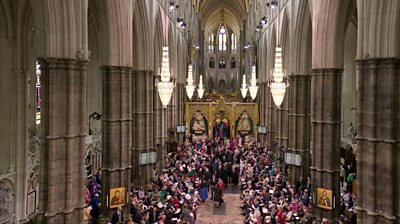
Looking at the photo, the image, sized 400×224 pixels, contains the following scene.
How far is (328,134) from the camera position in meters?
17.7

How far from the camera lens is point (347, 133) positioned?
27.6 metres

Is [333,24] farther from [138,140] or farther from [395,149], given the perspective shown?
[138,140]

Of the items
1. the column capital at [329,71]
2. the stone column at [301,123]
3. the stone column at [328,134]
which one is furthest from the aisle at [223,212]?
the column capital at [329,71]

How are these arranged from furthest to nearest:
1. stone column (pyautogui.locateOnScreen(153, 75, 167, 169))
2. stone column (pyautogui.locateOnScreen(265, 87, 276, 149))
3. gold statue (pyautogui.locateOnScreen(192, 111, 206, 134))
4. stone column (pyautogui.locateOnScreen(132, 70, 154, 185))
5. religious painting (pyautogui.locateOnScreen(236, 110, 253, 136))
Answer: gold statue (pyautogui.locateOnScreen(192, 111, 206, 134)) → religious painting (pyautogui.locateOnScreen(236, 110, 253, 136)) → stone column (pyautogui.locateOnScreen(265, 87, 276, 149)) → stone column (pyautogui.locateOnScreen(153, 75, 167, 169)) → stone column (pyautogui.locateOnScreen(132, 70, 154, 185))

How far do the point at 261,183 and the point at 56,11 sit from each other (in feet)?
48.6

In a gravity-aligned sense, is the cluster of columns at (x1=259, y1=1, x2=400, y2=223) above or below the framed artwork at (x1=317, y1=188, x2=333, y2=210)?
above

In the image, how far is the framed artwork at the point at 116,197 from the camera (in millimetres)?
17281

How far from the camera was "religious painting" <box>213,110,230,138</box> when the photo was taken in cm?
4694

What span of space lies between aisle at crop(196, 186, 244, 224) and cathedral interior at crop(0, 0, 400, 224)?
0.10 metres

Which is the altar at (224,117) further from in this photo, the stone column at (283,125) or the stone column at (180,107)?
the stone column at (283,125)

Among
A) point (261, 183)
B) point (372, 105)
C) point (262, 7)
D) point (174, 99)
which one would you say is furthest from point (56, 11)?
point (262, 7)

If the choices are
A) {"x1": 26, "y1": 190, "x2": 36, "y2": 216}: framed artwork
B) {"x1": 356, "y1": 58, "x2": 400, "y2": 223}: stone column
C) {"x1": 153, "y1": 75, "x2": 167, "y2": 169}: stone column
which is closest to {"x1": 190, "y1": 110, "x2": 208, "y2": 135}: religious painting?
{"x1": 153, "y1": 75, "x2": 167, "y2": 169}: stone column

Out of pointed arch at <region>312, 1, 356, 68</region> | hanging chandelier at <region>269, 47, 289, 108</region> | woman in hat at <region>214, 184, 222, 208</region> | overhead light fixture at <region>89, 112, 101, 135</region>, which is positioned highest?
pointed arch at <region>312, 1, 356, 68</region>

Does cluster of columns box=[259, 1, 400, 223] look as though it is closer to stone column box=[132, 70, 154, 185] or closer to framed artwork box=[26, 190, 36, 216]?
stone column box=[132, 70, 154, 185]
